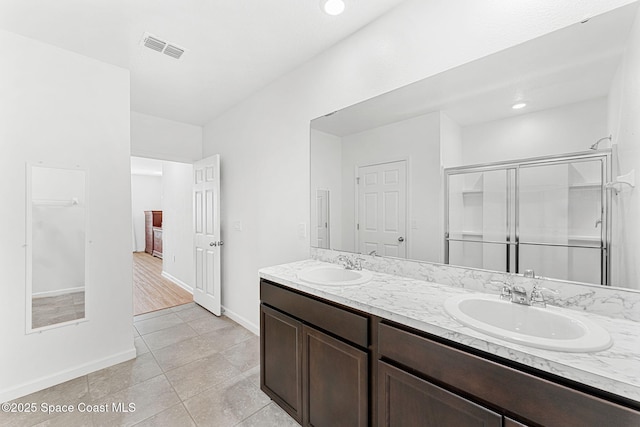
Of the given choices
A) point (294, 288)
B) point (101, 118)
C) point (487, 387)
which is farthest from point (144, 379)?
point (487, 387)

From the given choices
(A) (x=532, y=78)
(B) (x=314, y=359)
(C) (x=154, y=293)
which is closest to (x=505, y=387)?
(B) (x=314, y=359)

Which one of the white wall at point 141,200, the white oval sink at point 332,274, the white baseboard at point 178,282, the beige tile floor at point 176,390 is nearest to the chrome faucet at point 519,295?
the white oval sink at point 332,274

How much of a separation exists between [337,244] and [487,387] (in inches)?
53.6

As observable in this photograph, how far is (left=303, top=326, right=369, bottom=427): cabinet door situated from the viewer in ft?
4.03

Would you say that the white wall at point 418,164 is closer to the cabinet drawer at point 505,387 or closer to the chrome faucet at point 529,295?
the chrome faucet at point 529,295

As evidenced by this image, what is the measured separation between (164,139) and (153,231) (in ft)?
17.8

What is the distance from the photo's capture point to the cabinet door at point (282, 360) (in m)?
Answer: 1.56

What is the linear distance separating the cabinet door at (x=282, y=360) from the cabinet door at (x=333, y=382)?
7 cm

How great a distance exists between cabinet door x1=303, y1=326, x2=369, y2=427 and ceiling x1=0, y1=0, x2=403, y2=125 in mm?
1966

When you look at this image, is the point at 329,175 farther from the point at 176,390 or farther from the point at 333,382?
the point at 176,390

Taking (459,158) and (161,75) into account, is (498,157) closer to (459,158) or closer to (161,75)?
(459,158)

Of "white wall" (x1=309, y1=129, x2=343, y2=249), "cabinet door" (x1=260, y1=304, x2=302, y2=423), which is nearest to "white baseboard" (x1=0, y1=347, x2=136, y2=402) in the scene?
"cabinet door" (x1=260, y1=304, x2=302, y2=423)

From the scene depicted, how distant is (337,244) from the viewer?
212cm

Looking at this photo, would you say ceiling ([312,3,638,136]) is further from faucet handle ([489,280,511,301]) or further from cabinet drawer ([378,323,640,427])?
cabinet drawer ([378,323,640,427])
